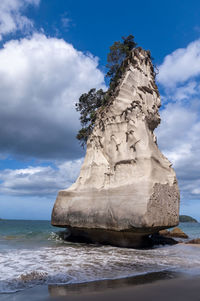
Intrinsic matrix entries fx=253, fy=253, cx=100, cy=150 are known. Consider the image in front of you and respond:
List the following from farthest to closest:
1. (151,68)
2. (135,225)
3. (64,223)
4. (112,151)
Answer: (151,68), (112,151), (64,223), (135,225)

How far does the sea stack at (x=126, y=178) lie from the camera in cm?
949

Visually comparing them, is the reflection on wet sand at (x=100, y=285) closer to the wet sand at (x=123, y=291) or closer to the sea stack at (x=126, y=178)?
the wet sand at (x=123, y=291)

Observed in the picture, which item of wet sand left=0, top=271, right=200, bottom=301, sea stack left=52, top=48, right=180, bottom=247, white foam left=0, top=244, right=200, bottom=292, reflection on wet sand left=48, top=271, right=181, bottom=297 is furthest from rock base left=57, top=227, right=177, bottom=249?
wet sand left=0, top=271, right=200, bottom=301

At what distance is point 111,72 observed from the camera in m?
16.1

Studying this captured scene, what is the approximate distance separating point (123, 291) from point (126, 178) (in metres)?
6.93

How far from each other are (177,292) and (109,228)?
590 centimetres

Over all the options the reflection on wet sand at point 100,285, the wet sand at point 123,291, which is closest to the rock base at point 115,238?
the reflection on wet sand at point 100,285

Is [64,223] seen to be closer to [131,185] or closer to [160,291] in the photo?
[131,185]

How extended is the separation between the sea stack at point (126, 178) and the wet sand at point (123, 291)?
14.3 ft

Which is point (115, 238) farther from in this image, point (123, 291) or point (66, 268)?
point (123, 291)

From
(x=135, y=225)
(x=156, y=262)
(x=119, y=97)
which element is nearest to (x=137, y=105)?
(x=119, y=97)

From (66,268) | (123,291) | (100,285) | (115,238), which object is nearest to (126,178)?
(115,238)

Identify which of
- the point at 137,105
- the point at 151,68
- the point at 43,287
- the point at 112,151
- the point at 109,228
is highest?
the point at 151,68

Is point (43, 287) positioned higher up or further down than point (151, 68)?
further down
